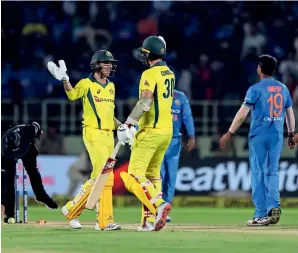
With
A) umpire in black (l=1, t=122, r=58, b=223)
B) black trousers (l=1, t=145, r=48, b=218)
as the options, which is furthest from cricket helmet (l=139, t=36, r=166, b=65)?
black trousers (l=1, t=145, r=48, b=218)

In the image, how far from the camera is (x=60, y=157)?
21.5 m

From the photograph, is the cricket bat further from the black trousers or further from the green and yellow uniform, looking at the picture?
the black trousers

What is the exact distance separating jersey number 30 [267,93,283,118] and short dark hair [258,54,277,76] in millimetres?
313

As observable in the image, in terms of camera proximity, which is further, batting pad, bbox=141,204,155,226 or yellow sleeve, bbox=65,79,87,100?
yellow sleeve, bbox=65,79,87,100

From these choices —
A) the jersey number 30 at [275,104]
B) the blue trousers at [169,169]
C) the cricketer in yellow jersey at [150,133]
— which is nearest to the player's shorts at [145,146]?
the cricketer in yellow jersey at [150,133]

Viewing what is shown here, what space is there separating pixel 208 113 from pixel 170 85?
1013 cm

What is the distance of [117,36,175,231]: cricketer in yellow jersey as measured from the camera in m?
13.2

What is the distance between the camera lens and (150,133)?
44.2 feet

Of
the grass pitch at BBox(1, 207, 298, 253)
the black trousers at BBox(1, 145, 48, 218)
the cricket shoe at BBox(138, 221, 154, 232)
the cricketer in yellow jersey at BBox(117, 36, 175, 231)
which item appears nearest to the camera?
the grass pitch at BBox(1, 207, 298, 253)

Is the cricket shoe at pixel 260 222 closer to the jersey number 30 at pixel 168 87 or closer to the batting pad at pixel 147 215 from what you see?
the batting pad at pixel 147 215

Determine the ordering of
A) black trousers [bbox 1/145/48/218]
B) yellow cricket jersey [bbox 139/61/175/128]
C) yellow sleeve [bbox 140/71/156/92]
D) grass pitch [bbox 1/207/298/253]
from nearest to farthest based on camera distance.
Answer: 1. grass pitch [bbox 1/207/298/253]
2. yellow sleeve [bbox 140/71/156/92]
3. yellow cricket jersey [bbox 139/61/175/128]
4. black trousers [bbox 1/145/48/218]

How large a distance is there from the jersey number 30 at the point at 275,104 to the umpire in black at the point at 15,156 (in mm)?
3135

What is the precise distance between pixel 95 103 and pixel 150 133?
99 centimetres

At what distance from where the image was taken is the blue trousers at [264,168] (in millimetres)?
15070
